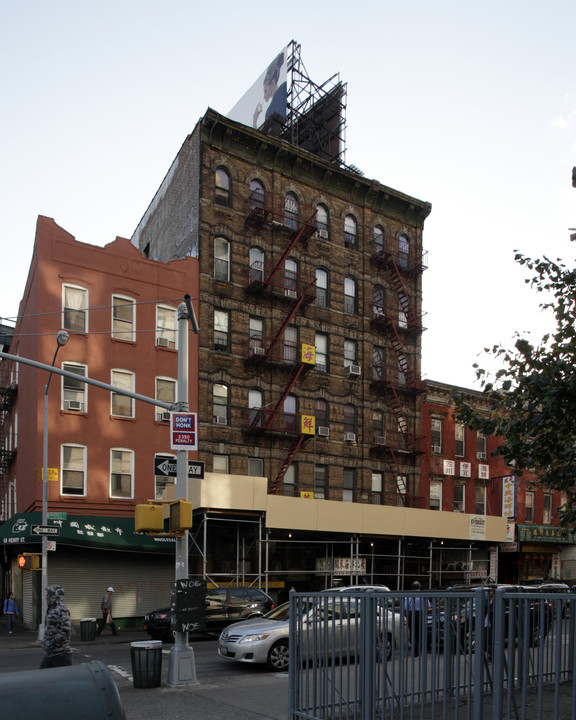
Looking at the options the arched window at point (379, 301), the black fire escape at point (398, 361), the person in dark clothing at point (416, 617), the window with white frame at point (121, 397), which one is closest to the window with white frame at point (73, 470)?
the window with white frame at point (121, 397)

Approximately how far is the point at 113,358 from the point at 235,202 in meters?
9.46

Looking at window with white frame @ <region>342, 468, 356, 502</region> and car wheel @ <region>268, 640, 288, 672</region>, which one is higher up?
window with white frame @ <region>342, 468, 356, 502</region>

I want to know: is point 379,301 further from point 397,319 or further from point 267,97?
point 267,97

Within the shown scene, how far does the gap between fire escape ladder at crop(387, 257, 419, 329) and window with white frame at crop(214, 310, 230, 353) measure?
10.7 metres

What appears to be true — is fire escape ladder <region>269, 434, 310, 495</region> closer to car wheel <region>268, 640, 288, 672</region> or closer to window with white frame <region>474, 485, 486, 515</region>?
window with white frame <region>474, 485, 486, 515</region>

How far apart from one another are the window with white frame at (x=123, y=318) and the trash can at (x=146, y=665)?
18.7 metres

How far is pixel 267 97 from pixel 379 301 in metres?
14.5

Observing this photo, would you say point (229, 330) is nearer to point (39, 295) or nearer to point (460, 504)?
point (39, 295)

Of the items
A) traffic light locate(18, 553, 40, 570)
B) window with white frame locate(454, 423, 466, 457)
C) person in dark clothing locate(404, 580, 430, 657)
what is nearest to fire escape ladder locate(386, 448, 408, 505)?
window with white frame locate(454, 423, 466, 457)

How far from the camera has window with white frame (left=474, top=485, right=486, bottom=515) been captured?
4106cm

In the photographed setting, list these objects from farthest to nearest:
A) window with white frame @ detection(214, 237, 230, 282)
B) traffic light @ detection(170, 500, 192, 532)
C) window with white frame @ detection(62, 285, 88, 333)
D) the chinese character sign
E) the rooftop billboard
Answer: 1. the rooftop billboard
2. the chinese character sign
3. window with white frame @ detection(214, 237, 230, 282)
4. window with white frame @ detection(62, 285, 88, 333)
5. traffic light @ detection(170, 500, 192, 532)

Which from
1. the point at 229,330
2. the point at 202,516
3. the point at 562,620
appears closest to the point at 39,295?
the point at 229,330

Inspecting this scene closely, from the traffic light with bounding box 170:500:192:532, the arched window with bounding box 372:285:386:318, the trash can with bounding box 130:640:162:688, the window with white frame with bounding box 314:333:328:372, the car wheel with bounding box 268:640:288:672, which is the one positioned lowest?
the car wheel with bounding box 268:640:288:672

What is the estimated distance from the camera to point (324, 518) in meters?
29.6
